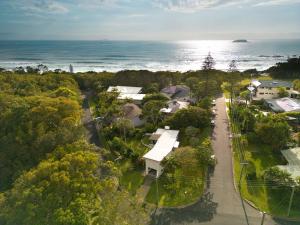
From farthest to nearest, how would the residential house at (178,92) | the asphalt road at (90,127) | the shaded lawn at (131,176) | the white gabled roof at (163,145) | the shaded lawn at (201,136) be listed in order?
the residential house at (178,92), the asphalt road at (90,127), the shaded lawn at (201,136), the white gabled roof at (163,145), the shaded lawn at (131,176)

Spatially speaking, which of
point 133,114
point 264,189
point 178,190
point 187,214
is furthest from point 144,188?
point 133,114

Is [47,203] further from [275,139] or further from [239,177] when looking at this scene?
[275,139]

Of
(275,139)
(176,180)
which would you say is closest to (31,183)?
(176,180)

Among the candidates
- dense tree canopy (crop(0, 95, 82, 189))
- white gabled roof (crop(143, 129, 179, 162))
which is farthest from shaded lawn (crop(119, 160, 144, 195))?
dense tree canopy (crop(0, 95, 82, 189))

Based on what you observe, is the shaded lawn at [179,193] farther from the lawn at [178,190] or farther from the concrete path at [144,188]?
the concrete path at [144,188]

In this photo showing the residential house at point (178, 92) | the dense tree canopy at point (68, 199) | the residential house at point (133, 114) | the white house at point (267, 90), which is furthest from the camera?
the residential house at point (178, 92)

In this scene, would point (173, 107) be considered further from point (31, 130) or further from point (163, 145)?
point (31, 130)

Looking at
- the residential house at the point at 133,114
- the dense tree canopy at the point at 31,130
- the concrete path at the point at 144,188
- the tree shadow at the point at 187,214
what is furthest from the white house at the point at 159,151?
the dense tree canopy at the point at 31,130
